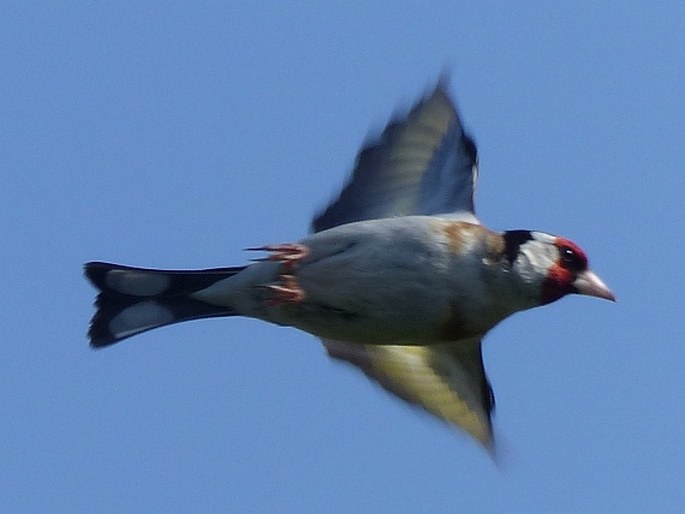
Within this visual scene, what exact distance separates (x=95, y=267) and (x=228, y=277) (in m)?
0.71

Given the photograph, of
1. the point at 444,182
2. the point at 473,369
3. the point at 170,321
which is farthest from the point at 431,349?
the point at 170,321

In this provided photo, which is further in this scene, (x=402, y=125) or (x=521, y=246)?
(x=402, y=125)

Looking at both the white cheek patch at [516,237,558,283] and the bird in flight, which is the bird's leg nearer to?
the bird in flight

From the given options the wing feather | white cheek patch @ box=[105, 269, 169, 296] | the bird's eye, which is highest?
the wing feather

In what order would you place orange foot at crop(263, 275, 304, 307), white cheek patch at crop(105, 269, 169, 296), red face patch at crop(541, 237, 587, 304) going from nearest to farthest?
orange foot at crop(263, 275, 304, 307)
red face patch at crop(541, 237, 587, 304)
white cheek patch at crop(105, 269, 169, 296)

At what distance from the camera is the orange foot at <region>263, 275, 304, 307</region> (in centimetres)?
743

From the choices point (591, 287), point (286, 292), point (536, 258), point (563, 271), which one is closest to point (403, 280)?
point (286, 292)

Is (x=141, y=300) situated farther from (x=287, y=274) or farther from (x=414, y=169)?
(x=414, y=169)

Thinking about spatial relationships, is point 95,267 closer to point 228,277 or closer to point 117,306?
point 117,306

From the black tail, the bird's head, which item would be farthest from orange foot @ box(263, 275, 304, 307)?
the bird's head

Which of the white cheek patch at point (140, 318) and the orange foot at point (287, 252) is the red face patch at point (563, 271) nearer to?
the orange foot at point (287, 252)

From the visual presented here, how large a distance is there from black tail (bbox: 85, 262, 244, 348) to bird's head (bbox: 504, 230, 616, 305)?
1377mm

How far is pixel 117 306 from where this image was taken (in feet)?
26.2

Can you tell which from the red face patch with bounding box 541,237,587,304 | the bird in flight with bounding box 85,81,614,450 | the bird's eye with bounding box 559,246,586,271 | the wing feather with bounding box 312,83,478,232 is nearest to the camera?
the bird in flight with bounding box 85,81,614,450
